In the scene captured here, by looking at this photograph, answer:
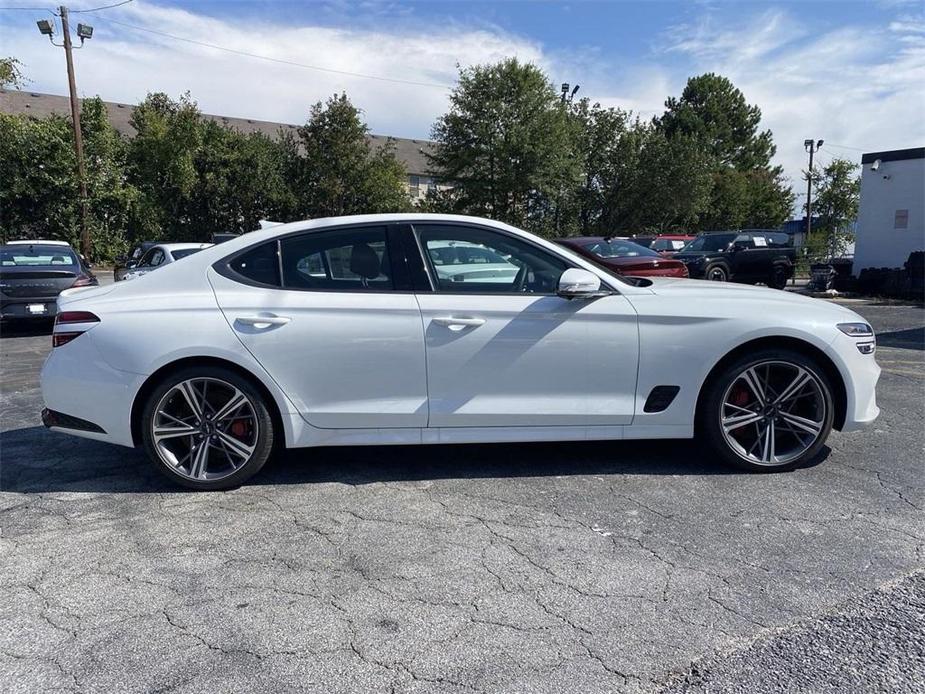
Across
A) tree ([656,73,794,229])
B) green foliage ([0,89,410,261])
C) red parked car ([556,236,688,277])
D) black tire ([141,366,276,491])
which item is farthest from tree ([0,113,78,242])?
tree ([656,73,794,229])

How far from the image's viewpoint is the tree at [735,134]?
184 feet

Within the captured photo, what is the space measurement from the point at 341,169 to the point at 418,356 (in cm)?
3139

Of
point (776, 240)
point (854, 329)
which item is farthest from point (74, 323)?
point (776, 240)

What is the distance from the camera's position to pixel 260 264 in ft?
13.5

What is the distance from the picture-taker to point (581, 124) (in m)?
41.2

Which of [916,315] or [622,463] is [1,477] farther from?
[916,315]

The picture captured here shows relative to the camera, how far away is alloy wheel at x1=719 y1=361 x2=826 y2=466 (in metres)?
4.16

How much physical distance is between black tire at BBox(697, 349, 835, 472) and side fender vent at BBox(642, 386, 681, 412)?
0.70 ft

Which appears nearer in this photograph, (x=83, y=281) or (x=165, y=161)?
(x=83, y=281)

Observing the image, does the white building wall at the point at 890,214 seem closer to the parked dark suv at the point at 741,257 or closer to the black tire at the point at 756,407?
the parked dark suv at the point at 741,257

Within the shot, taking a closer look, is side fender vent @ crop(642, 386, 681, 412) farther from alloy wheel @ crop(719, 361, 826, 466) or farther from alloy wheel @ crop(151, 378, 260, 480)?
alloy wheel @ crop(151, 378, 260, 480)

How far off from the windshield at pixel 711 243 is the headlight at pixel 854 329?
1599 centimetres

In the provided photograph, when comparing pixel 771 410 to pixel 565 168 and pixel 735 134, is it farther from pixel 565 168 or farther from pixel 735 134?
pixel 735 134

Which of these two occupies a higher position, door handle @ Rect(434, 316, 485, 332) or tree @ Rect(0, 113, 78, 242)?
tree @ Rect(0, 113, 78, 242)
